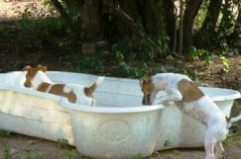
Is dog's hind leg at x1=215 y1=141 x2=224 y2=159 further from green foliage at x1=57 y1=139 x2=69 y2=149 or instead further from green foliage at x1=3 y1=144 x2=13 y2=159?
green foliage at x1=3 y1=144 x2=13 y2=159

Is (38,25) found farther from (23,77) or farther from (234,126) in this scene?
(234,126)

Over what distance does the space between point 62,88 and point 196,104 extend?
47.8 inches

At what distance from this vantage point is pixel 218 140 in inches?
170

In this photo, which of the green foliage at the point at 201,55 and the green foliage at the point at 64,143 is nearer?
the green foliage at the point at 64,143

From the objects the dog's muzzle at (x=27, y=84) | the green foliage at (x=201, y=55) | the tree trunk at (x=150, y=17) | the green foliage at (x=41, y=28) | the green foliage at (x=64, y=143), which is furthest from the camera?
the green foliage at (x=41, y=28)

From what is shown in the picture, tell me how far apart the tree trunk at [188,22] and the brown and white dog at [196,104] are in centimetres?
346

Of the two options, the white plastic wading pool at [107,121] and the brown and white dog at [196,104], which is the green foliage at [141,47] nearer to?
the white plastic wading pool at [107,121]

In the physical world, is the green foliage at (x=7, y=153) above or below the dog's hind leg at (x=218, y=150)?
below

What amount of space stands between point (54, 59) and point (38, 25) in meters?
1.53

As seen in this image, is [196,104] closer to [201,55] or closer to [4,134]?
[4,134]

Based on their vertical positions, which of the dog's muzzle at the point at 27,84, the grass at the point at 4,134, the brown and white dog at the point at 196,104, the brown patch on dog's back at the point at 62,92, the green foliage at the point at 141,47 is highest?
Result: the brown and white dog at the point at 196,104

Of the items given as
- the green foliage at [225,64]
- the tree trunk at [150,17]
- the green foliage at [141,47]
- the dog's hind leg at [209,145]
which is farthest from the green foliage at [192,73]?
the dog's hind leg at [209,145]

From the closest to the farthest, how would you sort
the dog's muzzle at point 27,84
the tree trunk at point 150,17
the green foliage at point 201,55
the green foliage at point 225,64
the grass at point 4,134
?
1. the grass at point 4,134
2. the dog's muzzle at point 27,84
3. the green foliage at point 225,64
4. the tree trunk at point 150,17
5. the green foliage at point 201,55

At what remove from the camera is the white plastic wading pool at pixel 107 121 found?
4.35 m
